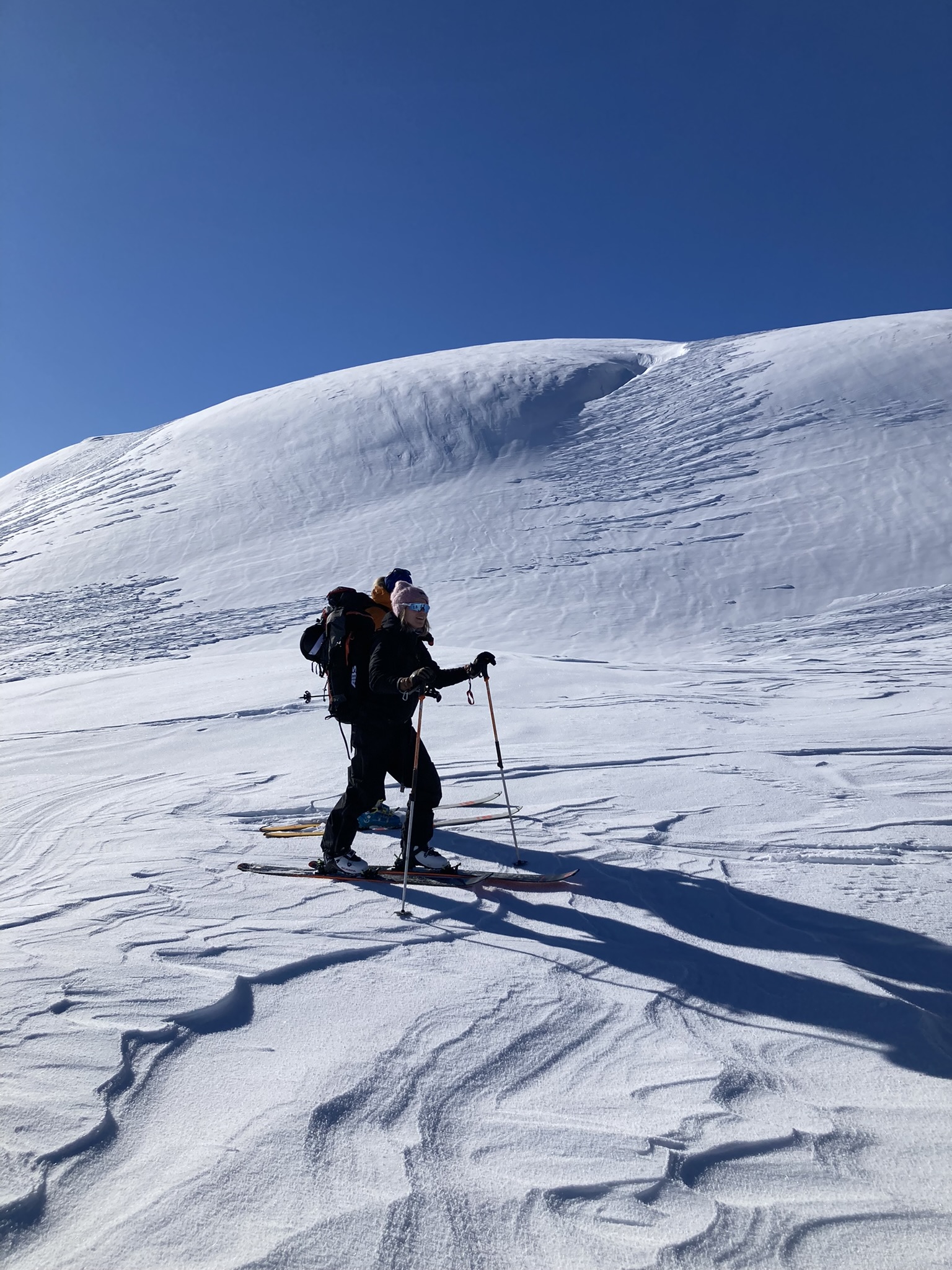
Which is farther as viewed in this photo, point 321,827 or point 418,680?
point 321,827

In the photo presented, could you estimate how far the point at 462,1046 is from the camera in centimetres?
286

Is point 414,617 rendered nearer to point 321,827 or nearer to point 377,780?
point 377,780

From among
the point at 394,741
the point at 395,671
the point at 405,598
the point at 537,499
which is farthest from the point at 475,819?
the point at 537,499

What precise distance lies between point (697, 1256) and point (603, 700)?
26.3 ft

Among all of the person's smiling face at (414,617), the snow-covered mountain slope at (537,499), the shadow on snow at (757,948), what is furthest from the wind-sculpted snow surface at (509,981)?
the snow-covered mountain slope at (537,499)

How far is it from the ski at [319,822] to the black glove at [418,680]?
1.43m

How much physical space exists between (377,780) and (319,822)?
4.09 feet

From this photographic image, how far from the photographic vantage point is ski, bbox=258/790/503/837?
5.59 m

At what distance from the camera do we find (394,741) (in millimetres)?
4902

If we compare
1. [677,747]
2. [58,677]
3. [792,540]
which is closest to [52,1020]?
[677,747]

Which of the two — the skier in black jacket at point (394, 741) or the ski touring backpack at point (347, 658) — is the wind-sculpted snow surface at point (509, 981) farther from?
the ski touring backpack at point (347, 658)

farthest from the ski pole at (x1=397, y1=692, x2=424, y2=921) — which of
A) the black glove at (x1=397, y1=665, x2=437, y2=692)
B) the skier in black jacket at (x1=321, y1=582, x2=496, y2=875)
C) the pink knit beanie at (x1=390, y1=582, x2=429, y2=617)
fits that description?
the pink knit beanie at (x1=390, y1=582, x2=429, y2=617)

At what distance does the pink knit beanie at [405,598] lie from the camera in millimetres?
4746

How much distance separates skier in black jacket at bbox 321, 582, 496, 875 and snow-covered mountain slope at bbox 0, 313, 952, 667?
36.3 ft
